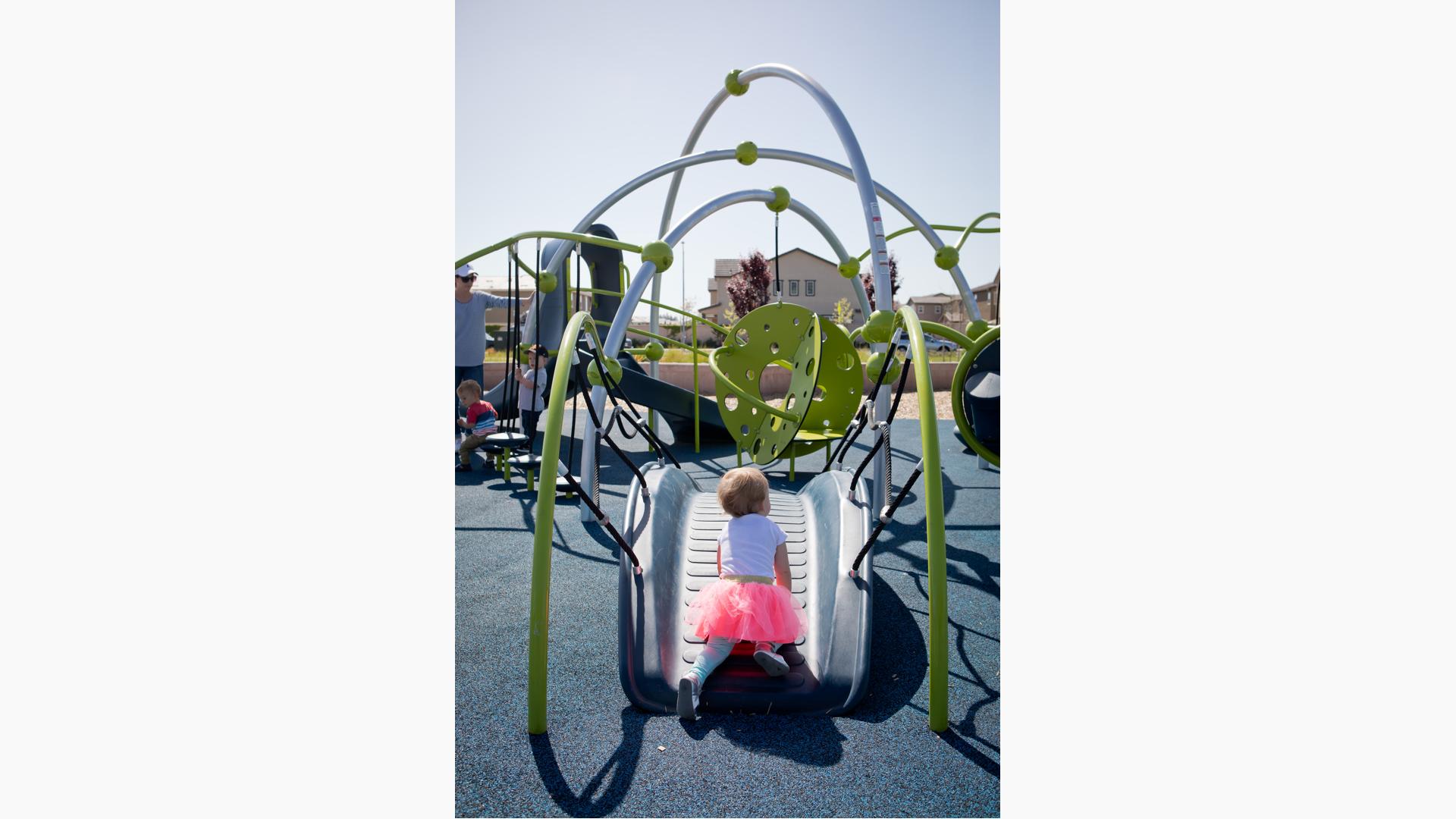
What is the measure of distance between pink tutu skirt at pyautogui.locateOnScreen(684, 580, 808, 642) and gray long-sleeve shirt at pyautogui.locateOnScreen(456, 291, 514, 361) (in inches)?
192

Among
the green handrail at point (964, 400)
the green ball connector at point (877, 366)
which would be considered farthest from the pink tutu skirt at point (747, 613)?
the green ball connector at point (877, 366)

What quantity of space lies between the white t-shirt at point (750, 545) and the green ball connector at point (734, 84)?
5.93 metres

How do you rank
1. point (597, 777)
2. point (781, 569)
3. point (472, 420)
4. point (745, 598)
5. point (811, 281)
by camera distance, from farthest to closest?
1. point (811, 281)
2. point (472, 420)
3. point (781, 569)
4. point (745, 598)
5. point (597, 777)

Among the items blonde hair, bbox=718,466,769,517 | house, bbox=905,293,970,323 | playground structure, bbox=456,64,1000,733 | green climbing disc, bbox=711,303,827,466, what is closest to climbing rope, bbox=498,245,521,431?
playground structure, bbox=456,64,1000,733

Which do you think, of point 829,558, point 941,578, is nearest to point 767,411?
point 829,558

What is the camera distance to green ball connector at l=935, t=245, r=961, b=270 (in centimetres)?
712

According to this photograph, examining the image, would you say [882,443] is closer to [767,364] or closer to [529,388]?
[767,364]

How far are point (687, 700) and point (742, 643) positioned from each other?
1.52 ft

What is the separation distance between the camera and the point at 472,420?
26.2 ft

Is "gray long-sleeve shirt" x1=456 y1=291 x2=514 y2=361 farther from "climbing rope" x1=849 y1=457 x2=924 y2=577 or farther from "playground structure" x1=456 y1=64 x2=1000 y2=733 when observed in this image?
"climbing rope" x1=849 y1=457 x2=924 y2=577

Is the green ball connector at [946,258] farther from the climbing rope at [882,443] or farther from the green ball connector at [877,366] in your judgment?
the climbing rope at [882,443]

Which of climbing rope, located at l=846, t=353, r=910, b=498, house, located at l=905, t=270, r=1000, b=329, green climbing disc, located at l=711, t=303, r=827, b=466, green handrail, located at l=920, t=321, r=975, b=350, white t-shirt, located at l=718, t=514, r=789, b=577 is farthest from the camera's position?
house, located at l=905, t=270, r=1000, b=329

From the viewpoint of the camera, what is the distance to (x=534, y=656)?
→ 2713mm

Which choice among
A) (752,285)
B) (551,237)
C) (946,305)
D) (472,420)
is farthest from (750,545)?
(946,305)
